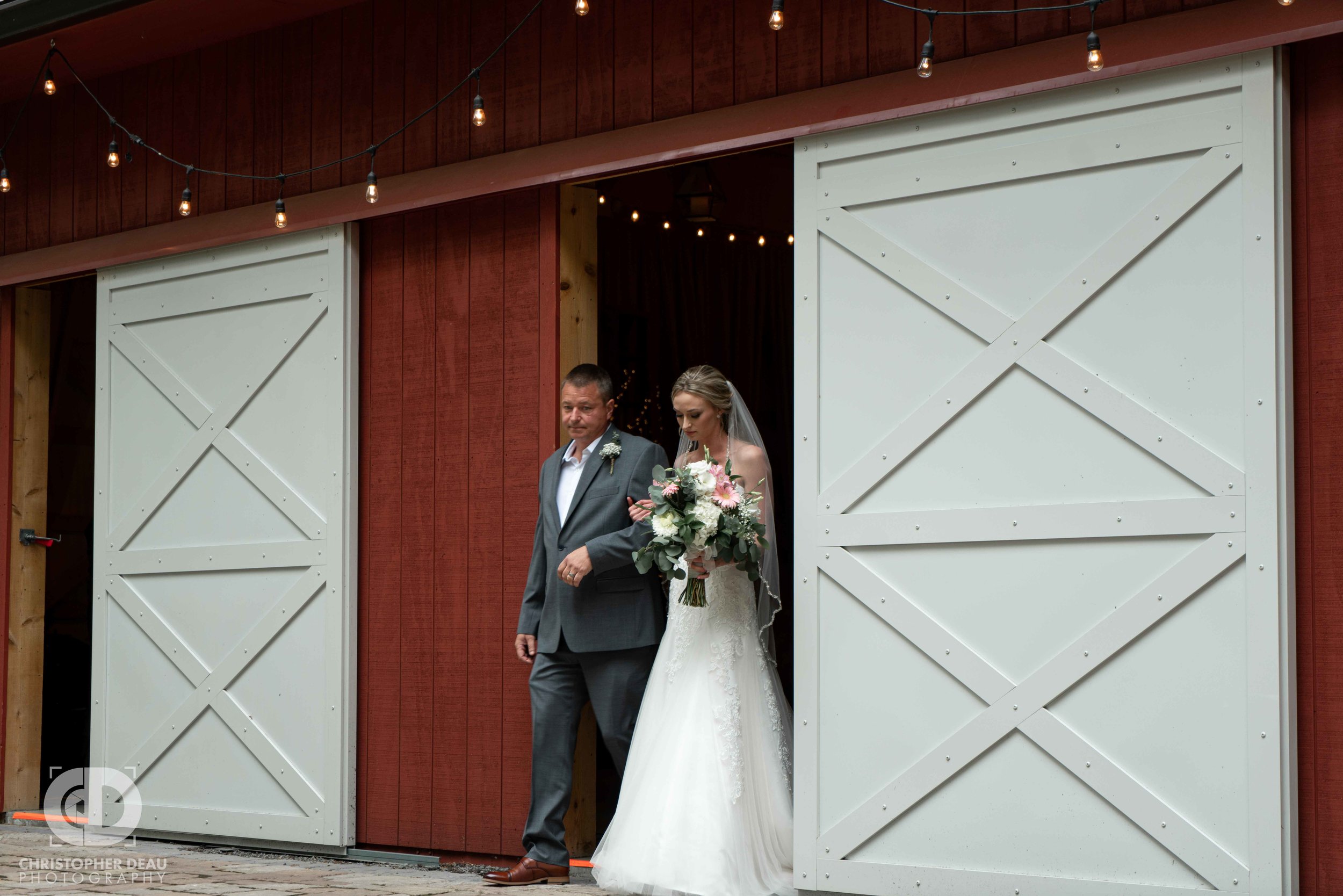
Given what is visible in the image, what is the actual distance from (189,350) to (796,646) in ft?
11.5

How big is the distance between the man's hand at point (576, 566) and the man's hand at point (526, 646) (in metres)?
0.45

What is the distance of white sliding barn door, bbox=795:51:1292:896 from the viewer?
4.34 m

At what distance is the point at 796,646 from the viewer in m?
5.20

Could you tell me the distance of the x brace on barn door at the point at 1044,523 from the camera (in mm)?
4391

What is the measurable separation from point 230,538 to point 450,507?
126 cm

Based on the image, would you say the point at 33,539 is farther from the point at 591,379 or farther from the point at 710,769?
the point at 710,769

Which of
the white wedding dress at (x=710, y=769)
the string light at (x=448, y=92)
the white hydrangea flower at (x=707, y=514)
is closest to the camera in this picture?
the string light at (x=448, y=92)

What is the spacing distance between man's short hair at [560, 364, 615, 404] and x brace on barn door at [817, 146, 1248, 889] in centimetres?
99

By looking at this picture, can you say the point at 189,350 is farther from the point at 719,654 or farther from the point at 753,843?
the point at 753,843

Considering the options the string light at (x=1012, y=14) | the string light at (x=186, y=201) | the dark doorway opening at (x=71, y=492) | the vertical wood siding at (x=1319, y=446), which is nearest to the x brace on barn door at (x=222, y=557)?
the string light at (x=186, y=201)

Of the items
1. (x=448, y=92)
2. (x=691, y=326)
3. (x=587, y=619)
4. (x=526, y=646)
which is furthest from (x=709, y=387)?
(x=691, y=326)

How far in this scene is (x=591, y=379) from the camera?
5613 mm

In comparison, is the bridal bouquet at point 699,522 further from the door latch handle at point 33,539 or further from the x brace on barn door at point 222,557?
the door latch handle at point 33,539

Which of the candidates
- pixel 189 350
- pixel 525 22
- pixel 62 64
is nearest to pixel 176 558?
pixel 189 350
